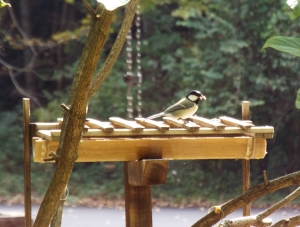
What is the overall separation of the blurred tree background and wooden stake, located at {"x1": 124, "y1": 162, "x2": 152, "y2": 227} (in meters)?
7.11

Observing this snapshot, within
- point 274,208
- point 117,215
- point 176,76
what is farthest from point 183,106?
point 176,76

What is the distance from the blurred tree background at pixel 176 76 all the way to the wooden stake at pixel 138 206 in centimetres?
711

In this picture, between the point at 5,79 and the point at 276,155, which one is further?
the point at 5,79

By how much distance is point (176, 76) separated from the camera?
35.6 feet

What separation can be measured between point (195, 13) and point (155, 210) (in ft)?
10.5

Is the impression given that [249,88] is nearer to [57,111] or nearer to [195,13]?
[195,13]

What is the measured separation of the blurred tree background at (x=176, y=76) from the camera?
31.8ft

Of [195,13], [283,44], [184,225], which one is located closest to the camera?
[283,44]

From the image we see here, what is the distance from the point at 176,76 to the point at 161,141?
28.9ft

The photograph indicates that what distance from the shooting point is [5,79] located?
11930 millimetres

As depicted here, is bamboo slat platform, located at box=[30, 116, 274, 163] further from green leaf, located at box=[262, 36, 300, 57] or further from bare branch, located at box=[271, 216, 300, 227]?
green leaf, located at box=[262, 36, 300, 57]

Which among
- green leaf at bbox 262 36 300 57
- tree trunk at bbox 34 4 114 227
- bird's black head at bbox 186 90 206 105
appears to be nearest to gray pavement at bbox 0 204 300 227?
bird's black head at bbox 186 90 206 105

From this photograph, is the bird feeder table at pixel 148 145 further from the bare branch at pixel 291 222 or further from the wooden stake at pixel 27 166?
the bare branch at pixel 291 222

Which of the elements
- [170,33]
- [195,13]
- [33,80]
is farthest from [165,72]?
[33,80]
